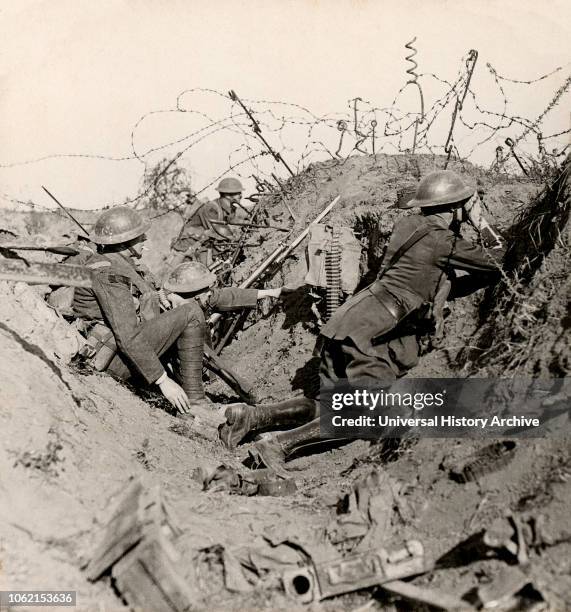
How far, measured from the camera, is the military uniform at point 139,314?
5.22m

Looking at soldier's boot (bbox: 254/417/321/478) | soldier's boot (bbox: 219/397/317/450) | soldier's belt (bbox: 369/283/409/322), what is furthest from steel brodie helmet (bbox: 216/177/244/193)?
soldier's boot (bbox: 254/417/321/478)

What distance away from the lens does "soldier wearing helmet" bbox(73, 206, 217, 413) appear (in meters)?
5.23

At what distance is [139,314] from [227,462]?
1.87m

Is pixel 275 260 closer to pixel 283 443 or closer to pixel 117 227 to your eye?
pixel 117 227

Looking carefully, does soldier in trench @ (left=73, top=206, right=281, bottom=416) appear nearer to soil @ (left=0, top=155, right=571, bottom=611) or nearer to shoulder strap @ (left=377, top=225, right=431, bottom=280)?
soil @ (left=0, top=155, right=571, bottom=611)

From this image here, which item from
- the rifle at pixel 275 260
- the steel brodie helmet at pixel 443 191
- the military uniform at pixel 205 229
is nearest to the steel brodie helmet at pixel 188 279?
the rifle at pixel 275 260

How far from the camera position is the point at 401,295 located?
16.8 ft

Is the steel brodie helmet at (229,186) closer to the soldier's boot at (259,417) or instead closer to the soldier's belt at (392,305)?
the soldier's boot at (259,417)

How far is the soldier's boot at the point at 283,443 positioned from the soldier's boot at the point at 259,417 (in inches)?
12.6

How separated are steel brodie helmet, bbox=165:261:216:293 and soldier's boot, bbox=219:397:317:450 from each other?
1330 mm

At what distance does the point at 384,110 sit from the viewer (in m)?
7.49

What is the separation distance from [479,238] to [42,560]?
14.1ft

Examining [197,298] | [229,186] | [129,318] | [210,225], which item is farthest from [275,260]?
[229,186]

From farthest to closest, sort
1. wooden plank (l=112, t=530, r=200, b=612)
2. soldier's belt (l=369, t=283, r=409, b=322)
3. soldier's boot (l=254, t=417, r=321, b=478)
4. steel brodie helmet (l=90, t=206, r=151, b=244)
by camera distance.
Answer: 1. steel brodie helmet (l=90, t=206, r=151, b=244)
2. soldier's belt (l=369, t=283, r=409, b=322)
3. soldier's boot (l=254, t=417, r=321, b=478)
4. wooden plank (l=112, t=530, r=200, b=612)
